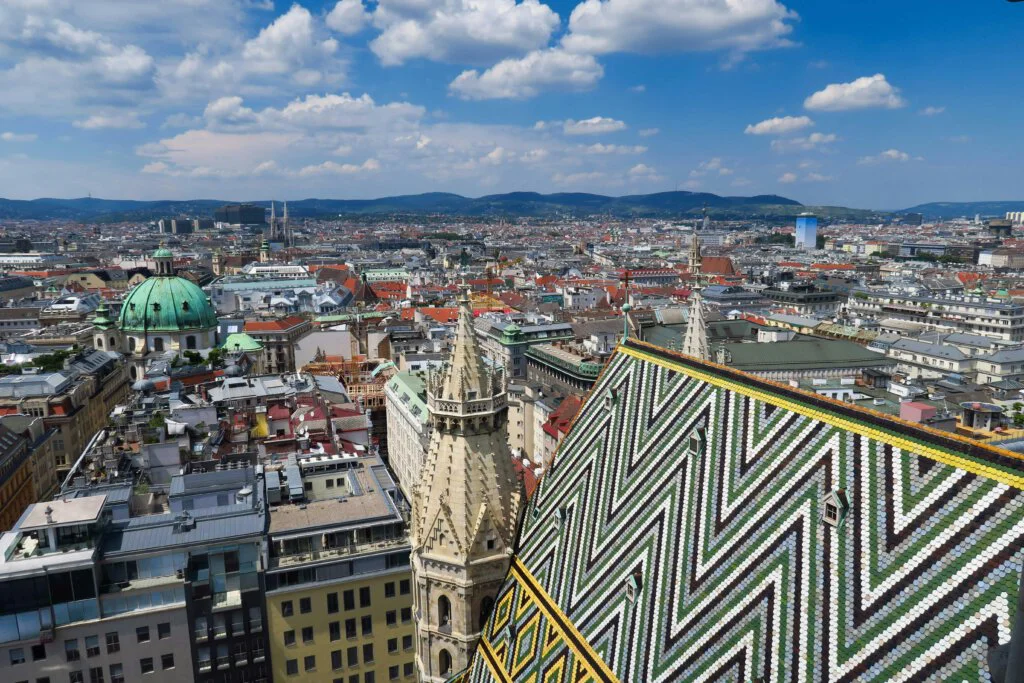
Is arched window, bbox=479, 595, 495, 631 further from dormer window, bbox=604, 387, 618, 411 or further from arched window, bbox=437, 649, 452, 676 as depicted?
dormer window, bbox=604, 387, 618, 411

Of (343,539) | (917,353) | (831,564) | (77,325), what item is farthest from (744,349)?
(77,325)

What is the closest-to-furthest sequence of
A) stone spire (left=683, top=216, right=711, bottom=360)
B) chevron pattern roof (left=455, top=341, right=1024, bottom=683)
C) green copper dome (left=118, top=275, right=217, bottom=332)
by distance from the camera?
chevron pattern roof (left=455, top=341, right=1024, bottom=683) < stone spire (left=683, top=216, right=711, bottom=360) < green copper dome (left=118, top=275, right=217, bottom=332)

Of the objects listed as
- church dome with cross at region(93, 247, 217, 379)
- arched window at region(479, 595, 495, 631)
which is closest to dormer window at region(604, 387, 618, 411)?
arched window at region(479, 595, 495, 631)

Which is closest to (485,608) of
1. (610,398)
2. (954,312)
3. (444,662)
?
(444,662)

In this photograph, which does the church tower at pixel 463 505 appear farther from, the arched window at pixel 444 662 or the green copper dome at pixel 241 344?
the green copper dome at pixel 241 344

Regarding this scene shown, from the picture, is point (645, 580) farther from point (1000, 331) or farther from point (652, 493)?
point (1000, 331)

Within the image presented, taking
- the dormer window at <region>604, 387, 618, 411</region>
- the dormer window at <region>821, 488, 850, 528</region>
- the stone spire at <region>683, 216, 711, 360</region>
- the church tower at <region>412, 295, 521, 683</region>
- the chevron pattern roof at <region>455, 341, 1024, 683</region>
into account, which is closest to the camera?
the chevron pattern roof at <region>455, 341, 1024, 683</region>

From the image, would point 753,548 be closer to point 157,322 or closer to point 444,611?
point 444,611
